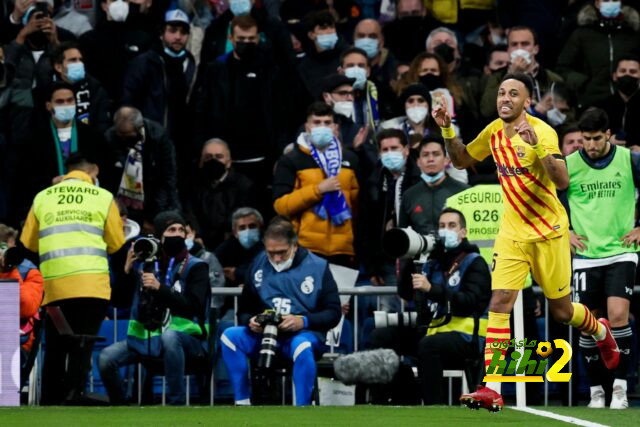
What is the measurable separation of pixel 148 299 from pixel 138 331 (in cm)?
36

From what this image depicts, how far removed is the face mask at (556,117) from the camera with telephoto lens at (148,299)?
4712 millimetres

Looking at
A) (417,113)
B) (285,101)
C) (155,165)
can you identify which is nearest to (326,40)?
(285,101)

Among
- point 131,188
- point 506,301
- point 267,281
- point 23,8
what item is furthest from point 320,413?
point 23,8

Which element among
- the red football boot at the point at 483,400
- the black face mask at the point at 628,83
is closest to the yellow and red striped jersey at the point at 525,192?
the red football boot at the point at 483,400

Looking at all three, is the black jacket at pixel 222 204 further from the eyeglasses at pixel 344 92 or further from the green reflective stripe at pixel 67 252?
the green reflective stripe at pixel 67 252

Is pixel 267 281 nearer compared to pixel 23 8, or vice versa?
pixel 267 281

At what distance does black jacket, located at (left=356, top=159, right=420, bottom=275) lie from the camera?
15281 millimetres

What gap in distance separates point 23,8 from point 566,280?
27.8ft

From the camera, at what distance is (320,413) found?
11.1 metres

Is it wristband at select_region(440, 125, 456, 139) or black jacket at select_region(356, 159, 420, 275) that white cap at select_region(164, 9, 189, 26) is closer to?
black jacket at select_region(356, 159, 420, 275)

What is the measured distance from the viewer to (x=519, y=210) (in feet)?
36.3

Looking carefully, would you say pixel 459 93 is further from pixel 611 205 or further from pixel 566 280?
pixel 566 280

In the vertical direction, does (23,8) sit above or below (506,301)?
above

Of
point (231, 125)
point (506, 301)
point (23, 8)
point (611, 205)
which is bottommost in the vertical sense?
point (506, 301)
